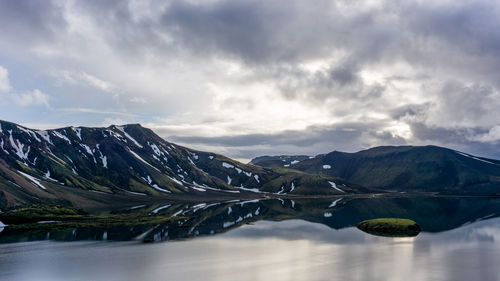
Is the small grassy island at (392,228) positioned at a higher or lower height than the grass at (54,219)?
higher

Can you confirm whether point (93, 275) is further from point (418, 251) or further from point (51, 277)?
point (418, 251)

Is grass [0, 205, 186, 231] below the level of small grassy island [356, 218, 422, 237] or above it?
below

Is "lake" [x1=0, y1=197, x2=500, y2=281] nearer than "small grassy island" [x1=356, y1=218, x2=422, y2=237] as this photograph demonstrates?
Yes

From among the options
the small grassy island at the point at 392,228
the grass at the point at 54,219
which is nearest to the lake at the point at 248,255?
the small grassy island at the point at 392,228

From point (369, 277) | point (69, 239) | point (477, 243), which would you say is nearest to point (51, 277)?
point (69, 239)

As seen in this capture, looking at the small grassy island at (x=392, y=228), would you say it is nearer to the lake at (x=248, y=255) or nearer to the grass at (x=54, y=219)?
the lake at (x=248, y=255)

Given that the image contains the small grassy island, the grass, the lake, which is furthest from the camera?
the grass

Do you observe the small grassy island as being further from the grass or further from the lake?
the grass

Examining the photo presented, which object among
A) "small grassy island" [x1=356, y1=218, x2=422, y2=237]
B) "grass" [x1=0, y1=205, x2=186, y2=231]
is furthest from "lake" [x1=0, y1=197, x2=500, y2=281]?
"grass" [x1=0, y1=205, x2=186, y2=231]

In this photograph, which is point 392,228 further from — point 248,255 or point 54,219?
point 54,219
